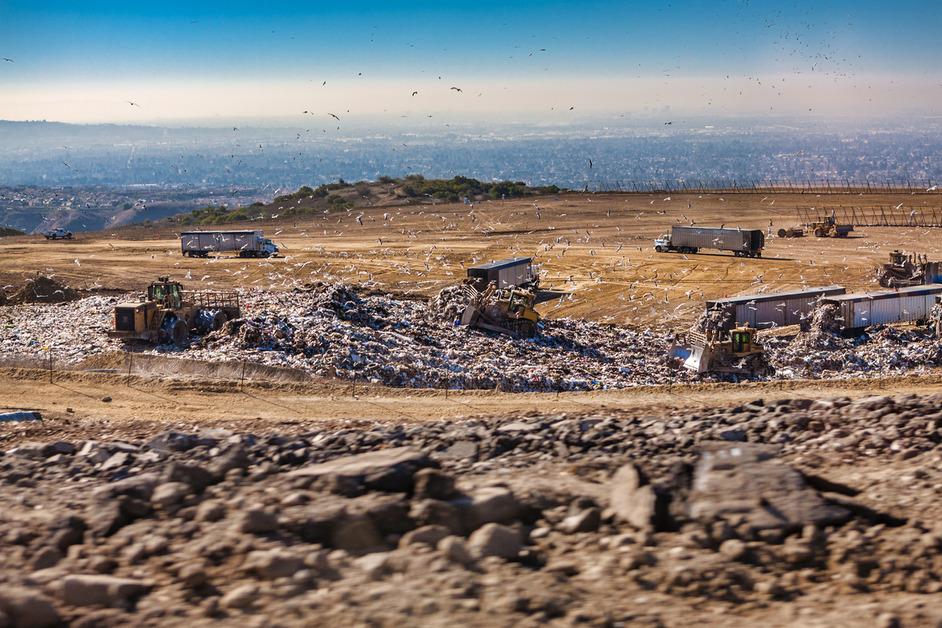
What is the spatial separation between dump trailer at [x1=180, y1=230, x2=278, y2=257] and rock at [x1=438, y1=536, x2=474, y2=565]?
138 feet

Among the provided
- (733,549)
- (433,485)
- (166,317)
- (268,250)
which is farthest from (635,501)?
(268,250)

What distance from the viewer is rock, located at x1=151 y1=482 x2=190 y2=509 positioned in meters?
7.67

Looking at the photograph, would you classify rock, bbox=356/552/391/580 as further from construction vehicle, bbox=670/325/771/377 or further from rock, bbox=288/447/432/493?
construction vehicle, bbox=670/325/771/377

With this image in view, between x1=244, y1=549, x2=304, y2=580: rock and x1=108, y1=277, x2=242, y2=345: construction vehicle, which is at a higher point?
x1=244, y1=549, x2=304, y2=580: rock

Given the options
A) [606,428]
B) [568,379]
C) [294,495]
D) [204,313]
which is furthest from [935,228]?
[294,495]

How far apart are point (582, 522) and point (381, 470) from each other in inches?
67.7

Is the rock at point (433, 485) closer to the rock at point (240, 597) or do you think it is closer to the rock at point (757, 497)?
the rock at point (240, 597)

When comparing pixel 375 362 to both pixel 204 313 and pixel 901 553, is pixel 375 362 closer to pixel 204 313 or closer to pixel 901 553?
pixel 204 313

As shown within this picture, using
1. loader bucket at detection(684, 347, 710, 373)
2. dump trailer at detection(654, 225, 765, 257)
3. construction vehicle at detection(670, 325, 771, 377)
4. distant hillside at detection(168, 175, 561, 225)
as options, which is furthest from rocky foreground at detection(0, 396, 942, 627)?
distant hillside at detection(168, 175, 561, 225)

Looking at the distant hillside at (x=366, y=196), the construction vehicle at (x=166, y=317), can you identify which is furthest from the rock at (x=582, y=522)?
the distant hillside at (x=366, y=196)

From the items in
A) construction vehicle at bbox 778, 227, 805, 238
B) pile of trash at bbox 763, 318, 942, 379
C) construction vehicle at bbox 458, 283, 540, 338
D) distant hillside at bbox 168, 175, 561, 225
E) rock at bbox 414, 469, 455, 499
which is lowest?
pile of trash at bbox 763, 318, 942, 379

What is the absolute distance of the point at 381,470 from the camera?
7738 millimetres

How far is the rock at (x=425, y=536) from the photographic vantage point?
6.83 metres

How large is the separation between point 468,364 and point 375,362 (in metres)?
2.39
